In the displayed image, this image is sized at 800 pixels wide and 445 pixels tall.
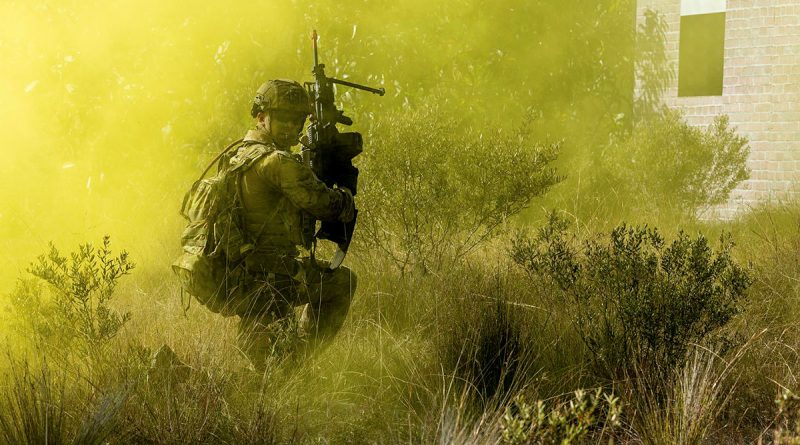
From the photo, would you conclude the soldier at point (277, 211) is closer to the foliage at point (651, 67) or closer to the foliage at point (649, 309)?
the foliage at point (649, 309)

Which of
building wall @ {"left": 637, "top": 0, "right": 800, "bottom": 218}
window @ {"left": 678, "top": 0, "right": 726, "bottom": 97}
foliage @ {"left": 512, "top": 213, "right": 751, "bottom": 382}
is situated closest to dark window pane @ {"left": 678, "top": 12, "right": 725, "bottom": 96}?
window @ {"left": 678, "top": 0, "right": 726, "bottom": 97}

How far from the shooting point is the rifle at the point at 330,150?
4.18 m

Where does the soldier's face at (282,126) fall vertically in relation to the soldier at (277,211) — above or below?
above

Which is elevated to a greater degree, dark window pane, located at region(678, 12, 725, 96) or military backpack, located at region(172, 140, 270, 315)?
dark window pane, located at region(678, 12, 725, 96)

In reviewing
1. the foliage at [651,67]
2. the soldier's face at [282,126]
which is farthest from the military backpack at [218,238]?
the foliage at [651,67]

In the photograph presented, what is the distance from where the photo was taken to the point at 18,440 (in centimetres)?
325

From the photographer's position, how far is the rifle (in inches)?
165

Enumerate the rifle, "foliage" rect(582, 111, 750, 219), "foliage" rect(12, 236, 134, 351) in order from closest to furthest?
"foliage" rect(12, 236, 134, 351) → the rifle → "foliage" rect(582, 111, 750, 219)

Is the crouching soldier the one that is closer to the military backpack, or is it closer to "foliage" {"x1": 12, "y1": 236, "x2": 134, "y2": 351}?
the military backpack

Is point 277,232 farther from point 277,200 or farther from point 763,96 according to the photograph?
point 763,96

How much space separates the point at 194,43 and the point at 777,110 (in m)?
Result: 7.05

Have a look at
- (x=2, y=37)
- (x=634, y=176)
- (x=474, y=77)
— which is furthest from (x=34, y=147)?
(x=634, y=176)

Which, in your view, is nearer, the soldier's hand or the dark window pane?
the soldier's hand

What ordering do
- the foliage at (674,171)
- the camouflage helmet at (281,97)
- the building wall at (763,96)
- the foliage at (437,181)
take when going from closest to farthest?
the camouflage helmet at (281,97) < the foliage at (437,181) < the foliage at (674,171) < the building wall at (763,96)
